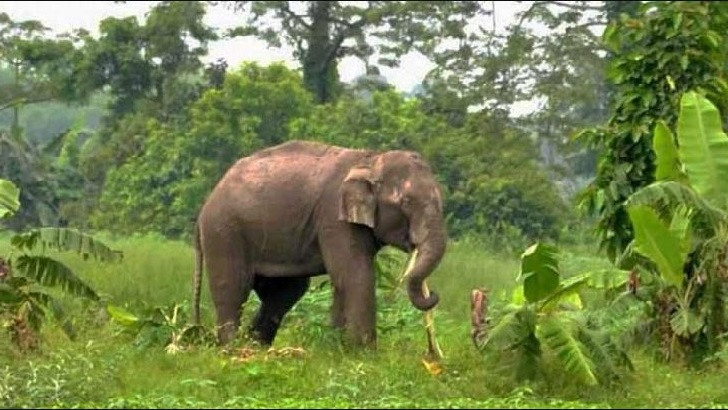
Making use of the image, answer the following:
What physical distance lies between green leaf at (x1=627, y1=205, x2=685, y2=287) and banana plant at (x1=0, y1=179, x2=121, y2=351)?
12.8ft

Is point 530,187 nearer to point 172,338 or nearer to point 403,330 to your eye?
point 403,330

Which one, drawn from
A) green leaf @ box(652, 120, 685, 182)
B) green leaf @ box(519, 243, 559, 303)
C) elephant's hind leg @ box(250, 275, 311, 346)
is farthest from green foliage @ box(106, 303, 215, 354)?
green leaf @ box(652, 120, 685, 182)

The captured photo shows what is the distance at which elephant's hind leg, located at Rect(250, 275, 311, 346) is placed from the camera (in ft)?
41.1

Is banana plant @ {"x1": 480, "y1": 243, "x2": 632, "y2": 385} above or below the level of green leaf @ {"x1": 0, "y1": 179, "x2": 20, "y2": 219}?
below

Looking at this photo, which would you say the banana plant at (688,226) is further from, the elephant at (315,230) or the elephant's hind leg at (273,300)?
the elephant's hind leg at (273,300)

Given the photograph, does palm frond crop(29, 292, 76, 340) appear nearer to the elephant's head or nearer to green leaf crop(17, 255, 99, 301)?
green leaf crop(17, 255, 99, 301)

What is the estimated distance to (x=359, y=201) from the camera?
11508 mm

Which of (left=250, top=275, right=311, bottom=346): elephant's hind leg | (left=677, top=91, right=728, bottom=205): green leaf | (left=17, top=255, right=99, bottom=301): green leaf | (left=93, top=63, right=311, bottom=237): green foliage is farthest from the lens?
(left=93, top=63, right=311, bottom=237): green foliage

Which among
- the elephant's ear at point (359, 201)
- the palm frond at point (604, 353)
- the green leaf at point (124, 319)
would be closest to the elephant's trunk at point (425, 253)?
the elephant's ear at point (359, 201)

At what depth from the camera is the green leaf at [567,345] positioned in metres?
9.61

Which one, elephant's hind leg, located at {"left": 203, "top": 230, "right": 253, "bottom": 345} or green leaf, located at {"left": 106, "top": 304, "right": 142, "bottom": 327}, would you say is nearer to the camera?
green leaf, located at {"left": 106, "top": 304, "right": 142, "bottom": 327}

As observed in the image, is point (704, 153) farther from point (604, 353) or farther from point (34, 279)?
point (34, 279)

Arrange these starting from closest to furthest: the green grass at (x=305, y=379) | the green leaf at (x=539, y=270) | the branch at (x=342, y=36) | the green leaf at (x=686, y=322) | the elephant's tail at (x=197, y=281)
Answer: the green grass at (x=305, y=379) → the green leaf at (x=539, y=270) → the green leaf at (x=686, y=322) → the elephant's tail at (x=197, y=281) → the branch at (x=342, y=36)

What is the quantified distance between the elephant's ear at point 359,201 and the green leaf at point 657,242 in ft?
6.86
